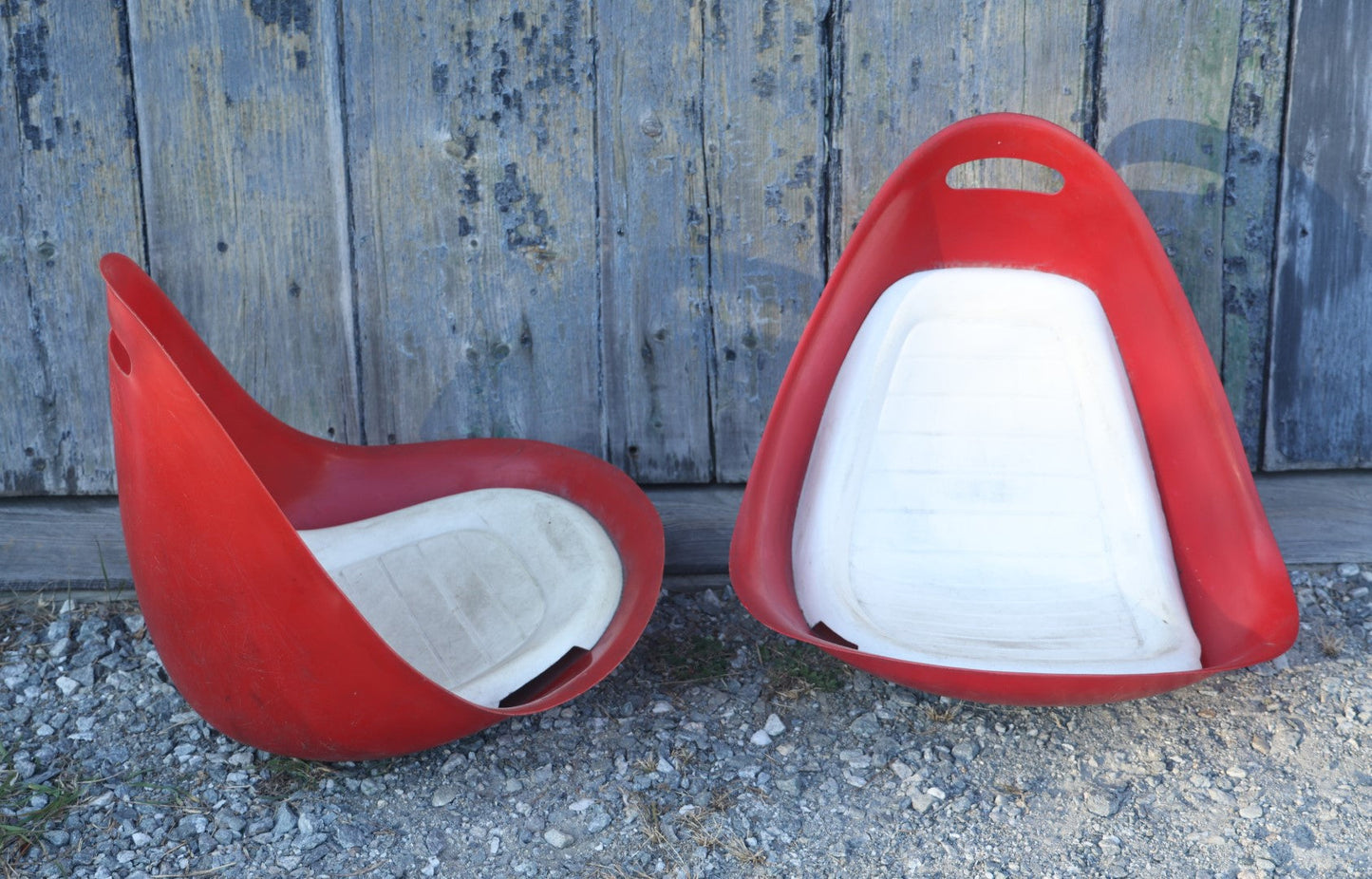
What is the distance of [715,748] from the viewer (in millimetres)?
1222

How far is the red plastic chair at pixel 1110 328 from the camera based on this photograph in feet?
4.01

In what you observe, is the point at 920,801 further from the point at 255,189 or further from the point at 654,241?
the point at 255,189

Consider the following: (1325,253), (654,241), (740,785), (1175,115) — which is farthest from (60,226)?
(1325,253)

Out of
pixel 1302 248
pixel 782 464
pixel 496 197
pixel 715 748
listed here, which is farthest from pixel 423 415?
pixel 1302 248

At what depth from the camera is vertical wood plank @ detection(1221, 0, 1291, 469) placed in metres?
1.40

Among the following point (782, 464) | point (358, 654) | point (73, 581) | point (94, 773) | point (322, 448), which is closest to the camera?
point (358, 654)

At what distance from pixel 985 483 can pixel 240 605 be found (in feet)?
2.95

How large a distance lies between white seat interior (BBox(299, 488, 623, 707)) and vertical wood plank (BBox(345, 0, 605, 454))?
17 cm

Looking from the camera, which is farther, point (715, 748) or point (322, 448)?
point (322, 448)

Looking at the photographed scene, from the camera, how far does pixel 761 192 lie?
1451 millimetres

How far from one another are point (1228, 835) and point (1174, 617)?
262mm

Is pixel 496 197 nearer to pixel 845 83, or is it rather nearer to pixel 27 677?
pixel 845 83

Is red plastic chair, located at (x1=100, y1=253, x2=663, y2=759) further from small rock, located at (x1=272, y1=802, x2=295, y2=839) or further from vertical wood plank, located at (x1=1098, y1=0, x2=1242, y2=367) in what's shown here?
vertical wood plank, located at (x1=1098, y1=0, x2=1242, y2=367)

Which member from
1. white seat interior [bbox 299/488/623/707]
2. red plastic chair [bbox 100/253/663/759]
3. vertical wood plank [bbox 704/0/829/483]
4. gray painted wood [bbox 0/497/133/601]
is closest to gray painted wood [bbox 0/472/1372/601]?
gray painted wood [bbox 0/497/133/601]
